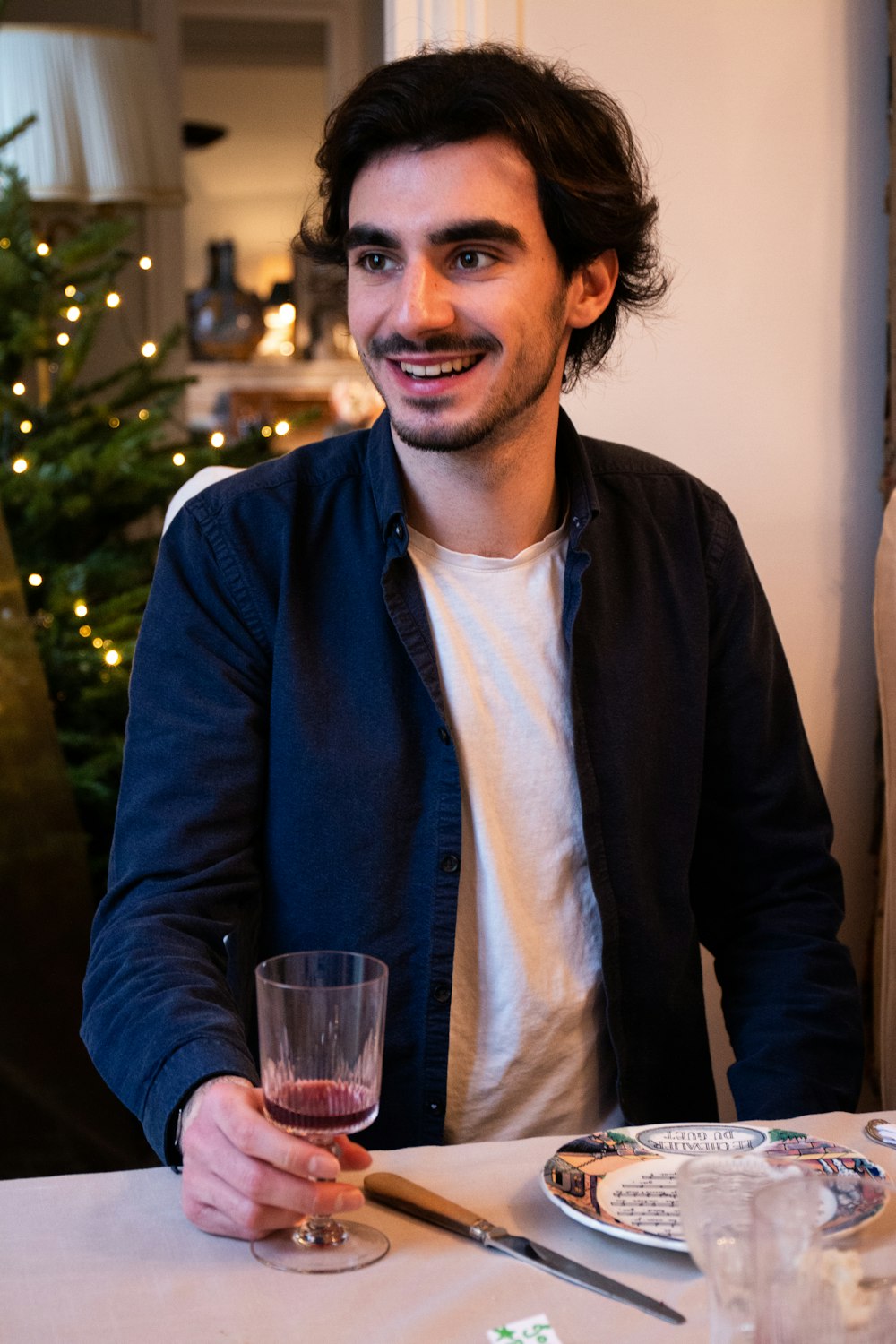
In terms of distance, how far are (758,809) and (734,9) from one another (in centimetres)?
100

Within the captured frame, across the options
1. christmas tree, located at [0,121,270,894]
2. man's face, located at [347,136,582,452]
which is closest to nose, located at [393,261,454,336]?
man's face, located at [347,136,582,452]

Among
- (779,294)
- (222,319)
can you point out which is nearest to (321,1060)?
(779,294)

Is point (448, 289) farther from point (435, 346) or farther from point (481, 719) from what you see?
point (481, 719)

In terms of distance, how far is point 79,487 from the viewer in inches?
94.9

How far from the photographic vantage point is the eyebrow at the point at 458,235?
1.35 meters

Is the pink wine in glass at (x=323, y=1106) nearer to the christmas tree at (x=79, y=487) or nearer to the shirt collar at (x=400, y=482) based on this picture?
the shirt collar at (x=400, y=482)

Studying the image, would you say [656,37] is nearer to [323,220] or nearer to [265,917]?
[323,220]

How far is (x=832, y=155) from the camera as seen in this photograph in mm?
1819

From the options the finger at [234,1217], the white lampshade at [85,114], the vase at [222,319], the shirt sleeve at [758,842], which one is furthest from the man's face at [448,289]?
the vase at [222,319]

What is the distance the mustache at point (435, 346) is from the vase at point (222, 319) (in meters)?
3.96

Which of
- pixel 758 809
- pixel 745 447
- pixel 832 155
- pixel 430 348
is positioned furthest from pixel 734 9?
pixel 758 809

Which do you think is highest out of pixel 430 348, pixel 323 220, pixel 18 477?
pixel 323 220

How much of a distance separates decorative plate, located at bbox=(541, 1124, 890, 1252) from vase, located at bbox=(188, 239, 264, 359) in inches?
178

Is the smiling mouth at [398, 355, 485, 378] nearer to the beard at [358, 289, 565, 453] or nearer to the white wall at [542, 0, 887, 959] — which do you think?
the beard at [358, 289, 565, 453]
